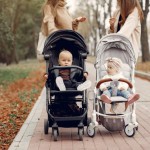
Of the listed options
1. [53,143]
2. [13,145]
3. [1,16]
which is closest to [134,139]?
[53,143]

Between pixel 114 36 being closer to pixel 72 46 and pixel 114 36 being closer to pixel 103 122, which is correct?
pixel 72 46

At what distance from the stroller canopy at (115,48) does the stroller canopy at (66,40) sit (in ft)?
1.90

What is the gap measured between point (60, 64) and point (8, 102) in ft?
21.0

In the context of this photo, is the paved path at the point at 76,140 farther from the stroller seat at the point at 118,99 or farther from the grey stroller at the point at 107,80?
the stroller seat at the point at 118,99

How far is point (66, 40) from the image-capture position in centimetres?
823

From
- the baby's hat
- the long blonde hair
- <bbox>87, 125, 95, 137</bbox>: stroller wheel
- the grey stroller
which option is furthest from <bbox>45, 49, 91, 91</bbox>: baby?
the long blonde hair

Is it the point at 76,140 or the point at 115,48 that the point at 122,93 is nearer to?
the point at 76,140

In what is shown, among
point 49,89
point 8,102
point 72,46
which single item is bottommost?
point 8,102

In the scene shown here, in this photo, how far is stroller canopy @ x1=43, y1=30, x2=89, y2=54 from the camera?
26.8 feet

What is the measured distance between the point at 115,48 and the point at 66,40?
1.12m

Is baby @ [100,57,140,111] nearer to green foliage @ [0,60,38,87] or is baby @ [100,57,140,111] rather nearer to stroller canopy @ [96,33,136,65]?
stroller canopy @ [96,33,136,65]

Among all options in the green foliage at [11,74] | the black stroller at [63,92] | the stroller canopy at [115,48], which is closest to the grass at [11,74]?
the green foliage at [11,74]

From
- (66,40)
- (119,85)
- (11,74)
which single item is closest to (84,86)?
(119,85)

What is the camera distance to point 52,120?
25.7ft
